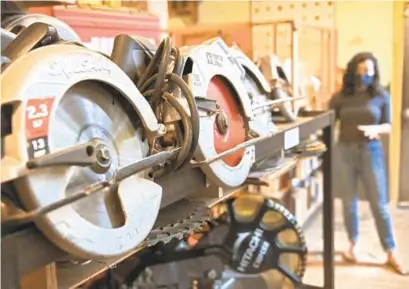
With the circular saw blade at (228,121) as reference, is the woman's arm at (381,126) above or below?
below

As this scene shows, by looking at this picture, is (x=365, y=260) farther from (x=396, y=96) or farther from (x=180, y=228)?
(x=180, y=228)

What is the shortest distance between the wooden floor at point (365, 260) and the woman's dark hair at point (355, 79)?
0.95 metres

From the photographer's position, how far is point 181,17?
16.9 feet

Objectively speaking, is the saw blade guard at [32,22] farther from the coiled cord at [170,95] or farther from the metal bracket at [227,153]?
the metal bracket at [227,153]

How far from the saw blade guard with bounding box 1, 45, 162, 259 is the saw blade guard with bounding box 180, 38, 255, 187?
211 mm

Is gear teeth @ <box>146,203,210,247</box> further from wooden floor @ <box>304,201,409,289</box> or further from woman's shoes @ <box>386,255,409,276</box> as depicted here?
woman's shoes @ <box>386,255,409,276</box>

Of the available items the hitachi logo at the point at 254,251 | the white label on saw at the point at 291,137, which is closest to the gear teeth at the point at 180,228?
the white label on saw at the point at 291,137

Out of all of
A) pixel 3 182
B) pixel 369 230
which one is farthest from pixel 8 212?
pixel 369 230

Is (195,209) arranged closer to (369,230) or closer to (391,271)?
(391,271)

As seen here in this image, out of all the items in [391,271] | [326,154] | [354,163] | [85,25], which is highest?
[85,25]

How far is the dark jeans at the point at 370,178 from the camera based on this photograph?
3426 millimetres

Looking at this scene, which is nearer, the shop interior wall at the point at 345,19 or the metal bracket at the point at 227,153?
the metal bracket at the point at 227,153

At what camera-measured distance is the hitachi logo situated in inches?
93.8

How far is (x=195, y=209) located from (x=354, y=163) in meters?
2.41
